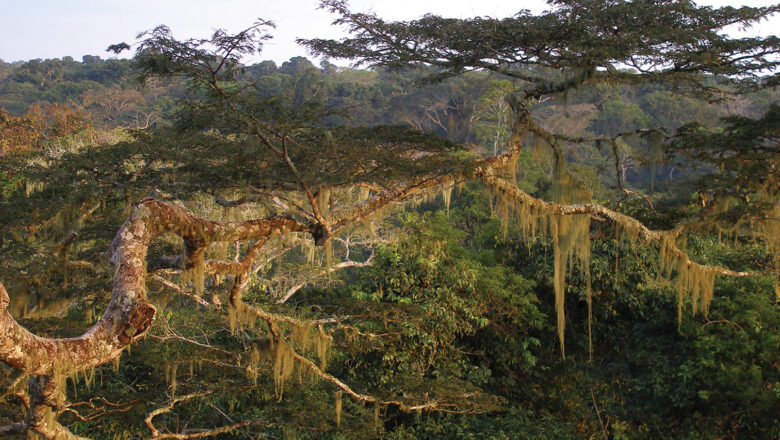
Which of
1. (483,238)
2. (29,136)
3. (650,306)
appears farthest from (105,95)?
(650,306)

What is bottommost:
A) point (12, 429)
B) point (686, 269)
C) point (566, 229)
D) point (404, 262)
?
point (404, 262)

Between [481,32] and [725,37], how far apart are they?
2.08 metres

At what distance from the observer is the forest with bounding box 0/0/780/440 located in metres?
3.55

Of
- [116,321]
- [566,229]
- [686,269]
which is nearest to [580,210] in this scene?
[566,229]

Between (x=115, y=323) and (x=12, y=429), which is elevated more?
(x=115, y=323)

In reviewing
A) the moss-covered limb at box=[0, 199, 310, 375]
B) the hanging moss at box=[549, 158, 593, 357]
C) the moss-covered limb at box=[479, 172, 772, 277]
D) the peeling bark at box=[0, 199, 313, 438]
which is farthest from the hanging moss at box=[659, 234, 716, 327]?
the moss-covered limb at box=[0, 199, 310, 375]

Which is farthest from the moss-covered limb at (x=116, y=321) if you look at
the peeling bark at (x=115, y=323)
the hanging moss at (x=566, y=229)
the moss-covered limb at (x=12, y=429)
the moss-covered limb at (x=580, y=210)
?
the hanging moss at (x=566, y=229)

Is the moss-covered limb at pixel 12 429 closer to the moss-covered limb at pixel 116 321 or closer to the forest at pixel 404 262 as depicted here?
the forest at pixel 404 262

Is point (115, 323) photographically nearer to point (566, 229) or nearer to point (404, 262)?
point (566, 229)

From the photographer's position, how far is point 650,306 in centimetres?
896

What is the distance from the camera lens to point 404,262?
802 cm

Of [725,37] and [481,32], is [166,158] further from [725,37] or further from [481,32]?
[725,37]

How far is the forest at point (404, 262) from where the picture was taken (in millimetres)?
3555

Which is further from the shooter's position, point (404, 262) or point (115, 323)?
point (404, 262)
